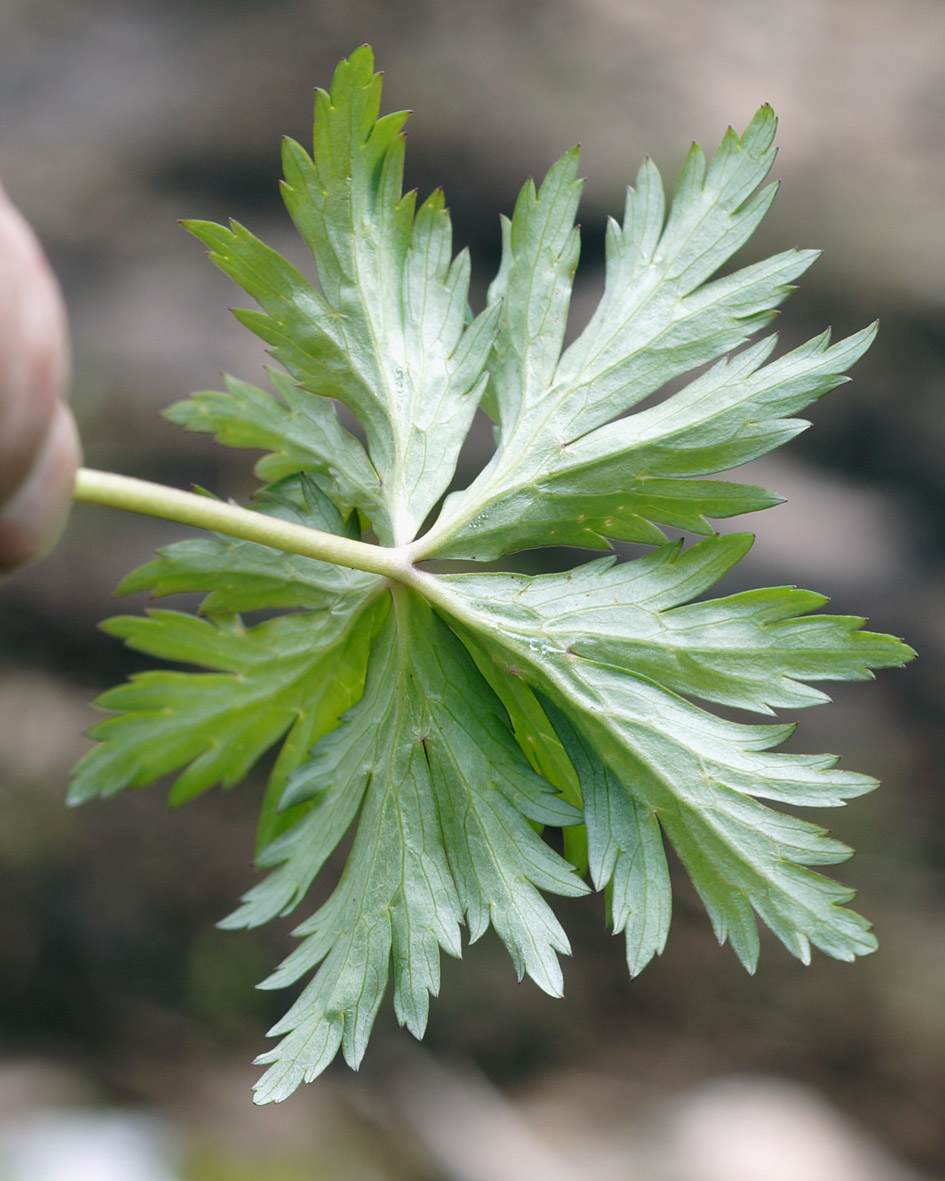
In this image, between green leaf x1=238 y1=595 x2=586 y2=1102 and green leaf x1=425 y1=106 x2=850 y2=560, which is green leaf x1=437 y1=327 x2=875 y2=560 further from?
green leaf x1=238 y1=595 x2=586 y2=1102

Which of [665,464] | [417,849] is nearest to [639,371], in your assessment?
[665,464]

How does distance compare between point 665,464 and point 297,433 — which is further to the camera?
point 297,433

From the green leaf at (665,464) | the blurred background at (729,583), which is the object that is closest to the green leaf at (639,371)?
the green leaf at (665,464)

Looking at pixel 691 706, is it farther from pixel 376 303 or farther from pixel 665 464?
pixel 376 303

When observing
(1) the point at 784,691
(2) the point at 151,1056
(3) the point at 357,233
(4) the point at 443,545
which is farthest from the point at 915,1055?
(3) the point at 357,233

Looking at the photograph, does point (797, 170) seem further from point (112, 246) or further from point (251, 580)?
point (251, 580)

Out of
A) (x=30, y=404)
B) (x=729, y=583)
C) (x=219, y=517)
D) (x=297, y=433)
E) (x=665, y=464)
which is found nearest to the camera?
(x=30, y=404)

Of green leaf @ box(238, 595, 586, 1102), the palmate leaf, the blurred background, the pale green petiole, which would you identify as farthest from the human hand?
the blurred background

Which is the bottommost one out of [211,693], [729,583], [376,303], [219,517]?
[211,693]
